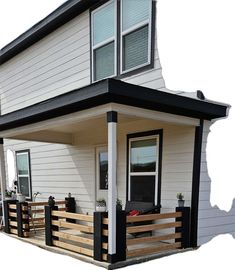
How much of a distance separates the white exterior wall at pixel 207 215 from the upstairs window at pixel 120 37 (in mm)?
1818

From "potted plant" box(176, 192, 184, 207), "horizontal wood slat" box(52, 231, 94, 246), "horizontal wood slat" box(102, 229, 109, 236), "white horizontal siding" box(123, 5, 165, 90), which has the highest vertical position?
"white horizontal siding" box(123, 5, 165, 90)

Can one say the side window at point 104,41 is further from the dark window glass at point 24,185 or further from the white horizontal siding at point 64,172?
the dark window glass at point 24,185

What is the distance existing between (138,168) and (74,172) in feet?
7.14

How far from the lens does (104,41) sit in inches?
232

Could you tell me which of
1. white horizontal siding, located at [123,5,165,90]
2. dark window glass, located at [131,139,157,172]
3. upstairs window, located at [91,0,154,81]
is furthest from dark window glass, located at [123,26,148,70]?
dark window glass, located at [131,139,157,172]

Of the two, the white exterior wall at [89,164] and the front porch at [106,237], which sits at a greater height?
the white exterior wall at [89,164]

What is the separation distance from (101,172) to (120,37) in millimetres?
2903

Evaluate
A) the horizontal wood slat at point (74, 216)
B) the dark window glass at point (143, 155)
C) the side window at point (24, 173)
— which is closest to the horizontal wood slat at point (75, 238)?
the horizontal wood slat at point (74, 216)

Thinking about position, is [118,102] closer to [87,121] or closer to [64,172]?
[87,121]

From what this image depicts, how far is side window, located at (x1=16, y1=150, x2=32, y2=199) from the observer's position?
8580mm

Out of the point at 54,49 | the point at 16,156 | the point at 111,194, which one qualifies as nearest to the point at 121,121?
the point at 111,194

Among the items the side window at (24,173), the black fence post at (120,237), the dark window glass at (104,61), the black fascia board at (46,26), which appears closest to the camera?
the black fence post at (120,237)

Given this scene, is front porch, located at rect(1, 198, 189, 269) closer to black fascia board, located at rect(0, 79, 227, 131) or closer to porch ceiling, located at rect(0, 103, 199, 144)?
porch ceiling, located at rect(0, 103, 199, 144)

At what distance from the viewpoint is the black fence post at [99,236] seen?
12.2 feet
